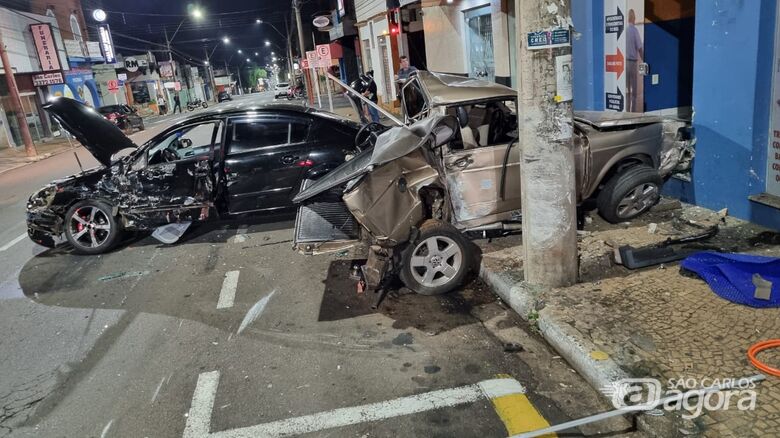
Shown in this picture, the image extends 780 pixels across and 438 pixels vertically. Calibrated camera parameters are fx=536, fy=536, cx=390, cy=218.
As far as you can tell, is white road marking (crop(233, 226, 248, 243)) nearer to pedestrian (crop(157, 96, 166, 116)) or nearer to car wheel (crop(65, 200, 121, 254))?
car wheel (crop(65, 200, 121, 254))

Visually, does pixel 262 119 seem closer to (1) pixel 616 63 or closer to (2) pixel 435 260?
(2) pixel 435 260

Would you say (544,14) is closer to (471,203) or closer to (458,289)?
(471,203)

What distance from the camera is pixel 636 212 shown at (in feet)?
20.2

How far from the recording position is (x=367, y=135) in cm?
728

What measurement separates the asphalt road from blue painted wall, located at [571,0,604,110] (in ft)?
15.0

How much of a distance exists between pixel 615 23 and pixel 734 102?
2.71 meters

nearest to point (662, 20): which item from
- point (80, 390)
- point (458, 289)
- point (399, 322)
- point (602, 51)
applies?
point (602, 51)

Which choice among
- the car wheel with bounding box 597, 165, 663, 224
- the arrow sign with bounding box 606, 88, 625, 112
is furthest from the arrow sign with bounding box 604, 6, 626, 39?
the car wheel with bounding box 597, 165, 663, 224

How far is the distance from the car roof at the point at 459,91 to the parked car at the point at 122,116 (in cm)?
2635

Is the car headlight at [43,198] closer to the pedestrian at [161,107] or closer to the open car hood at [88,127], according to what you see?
the open car hood at [88,127]

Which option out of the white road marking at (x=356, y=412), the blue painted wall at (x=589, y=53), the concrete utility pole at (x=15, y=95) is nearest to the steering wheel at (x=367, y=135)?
the blue painted wall at (x=589, y=53)

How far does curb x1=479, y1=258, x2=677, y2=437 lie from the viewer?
10.0ft

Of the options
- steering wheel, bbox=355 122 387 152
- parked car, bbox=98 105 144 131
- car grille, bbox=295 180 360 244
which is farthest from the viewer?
parked car, bbox=98 105 144 131

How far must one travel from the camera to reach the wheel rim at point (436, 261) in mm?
4930
